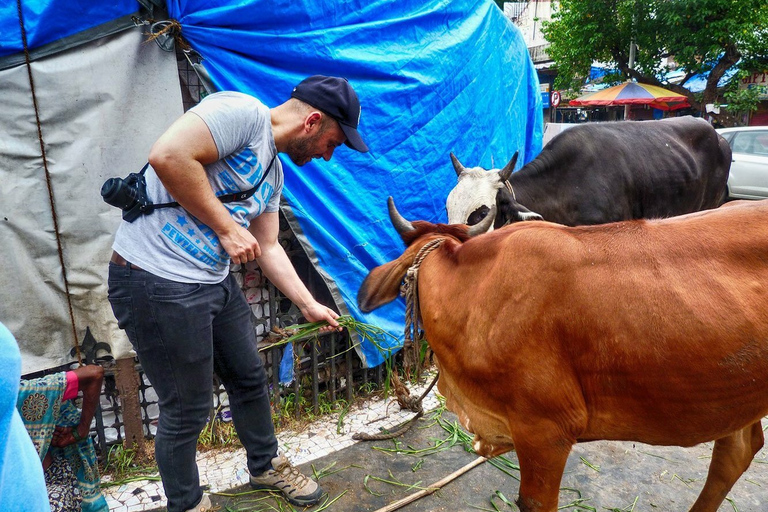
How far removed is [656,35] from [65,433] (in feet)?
57.2

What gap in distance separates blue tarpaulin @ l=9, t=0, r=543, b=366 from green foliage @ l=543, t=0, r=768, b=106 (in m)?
11.5

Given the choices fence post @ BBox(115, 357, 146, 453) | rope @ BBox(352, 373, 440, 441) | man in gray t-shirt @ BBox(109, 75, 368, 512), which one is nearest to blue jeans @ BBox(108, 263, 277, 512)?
man in gray t-shirt @ BBox(109, 75, 368, 512)

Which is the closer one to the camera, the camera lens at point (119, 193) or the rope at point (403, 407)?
the camera lens at point (119, 193)

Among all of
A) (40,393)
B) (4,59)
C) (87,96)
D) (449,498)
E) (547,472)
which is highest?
(4,59)

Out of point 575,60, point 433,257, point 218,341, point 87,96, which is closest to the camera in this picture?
point 433,257

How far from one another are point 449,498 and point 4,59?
123 inches

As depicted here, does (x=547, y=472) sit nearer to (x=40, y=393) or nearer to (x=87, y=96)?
(x=40, y=393)

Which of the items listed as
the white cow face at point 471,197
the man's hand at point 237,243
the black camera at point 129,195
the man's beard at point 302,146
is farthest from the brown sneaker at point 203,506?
the white cow face at point 471,197

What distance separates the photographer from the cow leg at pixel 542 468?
6.65ft

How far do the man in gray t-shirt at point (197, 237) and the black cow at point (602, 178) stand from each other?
2237 mm

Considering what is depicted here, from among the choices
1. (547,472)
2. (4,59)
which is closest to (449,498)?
(547,472)

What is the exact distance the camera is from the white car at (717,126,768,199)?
10.5 m

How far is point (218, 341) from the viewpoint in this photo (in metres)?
2.60

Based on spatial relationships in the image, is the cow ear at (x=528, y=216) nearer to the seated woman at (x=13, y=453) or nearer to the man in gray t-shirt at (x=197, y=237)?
the man in gray t-shirt at (x=197, y=237)
